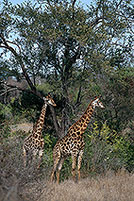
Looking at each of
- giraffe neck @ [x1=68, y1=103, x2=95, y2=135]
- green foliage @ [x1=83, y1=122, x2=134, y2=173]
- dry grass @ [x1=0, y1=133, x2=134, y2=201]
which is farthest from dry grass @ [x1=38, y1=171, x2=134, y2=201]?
giraffe neck @ [x1=68, y1=103, x2=95, y2=135]

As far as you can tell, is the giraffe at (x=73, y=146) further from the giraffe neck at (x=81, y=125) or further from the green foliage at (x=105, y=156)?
the green foliage at (x=105, y=156)

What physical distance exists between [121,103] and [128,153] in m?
2.51

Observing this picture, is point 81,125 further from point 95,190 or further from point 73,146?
point 95,190

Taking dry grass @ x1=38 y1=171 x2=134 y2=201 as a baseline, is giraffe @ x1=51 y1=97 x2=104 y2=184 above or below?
above

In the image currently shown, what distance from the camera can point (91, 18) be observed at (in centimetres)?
1218

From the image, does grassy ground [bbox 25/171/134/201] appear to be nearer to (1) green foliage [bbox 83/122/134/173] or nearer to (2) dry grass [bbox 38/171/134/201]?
(2) dry grass [bbox 38/171/134/201]

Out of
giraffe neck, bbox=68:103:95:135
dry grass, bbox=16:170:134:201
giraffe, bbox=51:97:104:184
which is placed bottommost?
dry grass, bbox=16:170:134:201

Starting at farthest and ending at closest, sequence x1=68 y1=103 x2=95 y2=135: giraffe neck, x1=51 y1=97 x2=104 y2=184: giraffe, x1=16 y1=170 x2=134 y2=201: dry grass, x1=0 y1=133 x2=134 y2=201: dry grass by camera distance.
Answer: x1=68 y1=103 x2=95 y2=135: giraffe neck < x1=51 y1=97 x2=104 y2=184: giraffe < x1=16 y1=170 x2=134 y2=201: dry grass < x1=0 y1=133 x2=134 y2=201: dry grass

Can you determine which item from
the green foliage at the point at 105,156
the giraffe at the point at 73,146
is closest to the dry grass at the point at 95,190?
the giraffe at the point at 73,146

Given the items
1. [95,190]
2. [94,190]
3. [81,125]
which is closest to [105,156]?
[81,125]

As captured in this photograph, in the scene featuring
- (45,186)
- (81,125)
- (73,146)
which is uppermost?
(81,125)

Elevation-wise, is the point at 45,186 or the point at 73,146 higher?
the point at 73,146

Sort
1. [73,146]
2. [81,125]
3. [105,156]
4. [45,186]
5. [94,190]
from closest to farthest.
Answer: [45,186], [94,190], [73,146], [81,125], [105,156]

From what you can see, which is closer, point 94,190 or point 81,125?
point 94,190
